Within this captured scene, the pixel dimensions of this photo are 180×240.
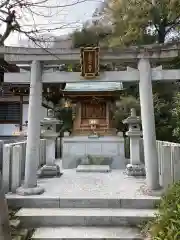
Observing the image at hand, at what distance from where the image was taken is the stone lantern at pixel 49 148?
26.0 ft

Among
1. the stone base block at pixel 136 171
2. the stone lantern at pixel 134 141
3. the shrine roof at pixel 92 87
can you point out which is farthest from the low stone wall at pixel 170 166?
the shrine roof at pixel 92 87

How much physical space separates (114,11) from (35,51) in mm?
11105

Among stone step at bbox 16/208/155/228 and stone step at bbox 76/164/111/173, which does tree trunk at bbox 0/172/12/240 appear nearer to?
stone step at bbox 16/208/155/228

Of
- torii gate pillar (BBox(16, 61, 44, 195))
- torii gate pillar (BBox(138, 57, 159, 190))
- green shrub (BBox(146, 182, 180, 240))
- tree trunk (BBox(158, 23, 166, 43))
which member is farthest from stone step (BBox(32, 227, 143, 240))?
tree trunk (BBox(158, 23, 166, 43))

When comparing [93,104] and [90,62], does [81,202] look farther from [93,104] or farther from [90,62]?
[93,104]

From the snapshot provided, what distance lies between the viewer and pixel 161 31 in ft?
51.4

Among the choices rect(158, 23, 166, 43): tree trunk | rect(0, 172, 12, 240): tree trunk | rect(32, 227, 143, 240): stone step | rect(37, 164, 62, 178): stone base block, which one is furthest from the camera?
rect(158, 23, 166, 43): tree trunk

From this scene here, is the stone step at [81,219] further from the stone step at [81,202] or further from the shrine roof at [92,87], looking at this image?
the shrine roof at [92,87]

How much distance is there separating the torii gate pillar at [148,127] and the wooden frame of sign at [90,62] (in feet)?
3.44

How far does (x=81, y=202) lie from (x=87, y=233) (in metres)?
0.93

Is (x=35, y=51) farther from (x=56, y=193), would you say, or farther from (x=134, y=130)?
(x=134, y=130)

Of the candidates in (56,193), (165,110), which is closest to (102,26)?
(165,110)

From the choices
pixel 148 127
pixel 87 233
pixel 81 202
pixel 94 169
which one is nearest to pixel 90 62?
pixel 148 127

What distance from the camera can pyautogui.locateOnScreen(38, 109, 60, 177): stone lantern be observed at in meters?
7.91
